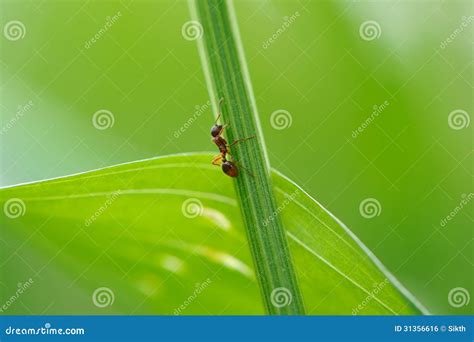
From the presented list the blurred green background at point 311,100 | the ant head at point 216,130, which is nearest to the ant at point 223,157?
the ant head at point 216,130

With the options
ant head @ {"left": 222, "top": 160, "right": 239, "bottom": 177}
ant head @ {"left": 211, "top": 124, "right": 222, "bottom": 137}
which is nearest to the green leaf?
ant head @ {"left": 222, "top": 160, "right": 239, "bottom": 177}

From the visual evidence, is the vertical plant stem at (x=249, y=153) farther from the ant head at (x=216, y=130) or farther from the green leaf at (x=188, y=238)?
the ant head at (x=216, y=130)

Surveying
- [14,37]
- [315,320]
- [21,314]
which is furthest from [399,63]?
[21,314]

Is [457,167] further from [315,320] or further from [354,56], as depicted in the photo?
[315,320]

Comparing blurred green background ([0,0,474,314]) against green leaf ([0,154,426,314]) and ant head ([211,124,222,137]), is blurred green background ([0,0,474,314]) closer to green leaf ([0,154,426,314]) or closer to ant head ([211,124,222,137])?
ant head ([211,124,222,137])

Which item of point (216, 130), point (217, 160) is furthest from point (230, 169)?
point (216, 130)

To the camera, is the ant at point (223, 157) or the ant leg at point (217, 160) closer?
the ant at point (223, 157)
